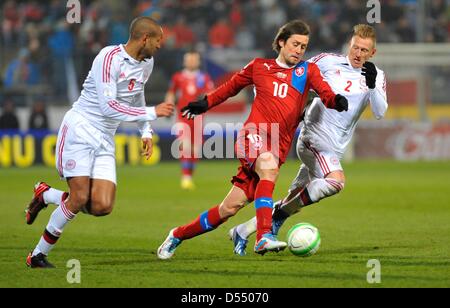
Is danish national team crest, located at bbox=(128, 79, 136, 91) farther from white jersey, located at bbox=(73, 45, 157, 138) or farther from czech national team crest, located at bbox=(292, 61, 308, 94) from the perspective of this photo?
czech national team crest, located at bbox=(292, 61, 308, 94)

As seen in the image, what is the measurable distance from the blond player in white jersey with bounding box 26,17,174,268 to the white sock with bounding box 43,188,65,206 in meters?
0.08

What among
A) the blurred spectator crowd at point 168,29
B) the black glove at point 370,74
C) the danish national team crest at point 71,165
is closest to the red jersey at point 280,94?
the black glove at point 370,74

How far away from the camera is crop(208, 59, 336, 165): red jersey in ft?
25.8

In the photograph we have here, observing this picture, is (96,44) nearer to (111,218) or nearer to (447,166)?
(447,166)

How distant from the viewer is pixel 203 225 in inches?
310

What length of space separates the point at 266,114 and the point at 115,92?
4.19 feet

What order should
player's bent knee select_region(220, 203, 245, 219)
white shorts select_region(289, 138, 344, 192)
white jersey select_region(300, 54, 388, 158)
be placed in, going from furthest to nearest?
white jersey select_region(300, 54, 388, 158), white shorts select_region(289, 138, 344, 192), player's bent knee select_region(220, 203, 245, 219)

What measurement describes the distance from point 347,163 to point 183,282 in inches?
611

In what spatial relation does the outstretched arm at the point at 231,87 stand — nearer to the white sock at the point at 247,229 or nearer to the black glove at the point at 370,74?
the black glove at the point at 370,74

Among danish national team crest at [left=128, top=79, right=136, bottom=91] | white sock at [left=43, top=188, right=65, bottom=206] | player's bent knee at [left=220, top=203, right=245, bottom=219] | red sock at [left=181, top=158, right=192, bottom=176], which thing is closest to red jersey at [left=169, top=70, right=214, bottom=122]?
red sock at [left=181, top=158, right=192, bottom=176]

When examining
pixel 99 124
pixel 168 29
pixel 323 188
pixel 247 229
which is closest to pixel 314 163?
pixel 323 188

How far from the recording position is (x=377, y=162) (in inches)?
871

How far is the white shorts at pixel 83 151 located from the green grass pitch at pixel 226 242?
757 mm

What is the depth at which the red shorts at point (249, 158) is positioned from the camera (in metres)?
7.81
